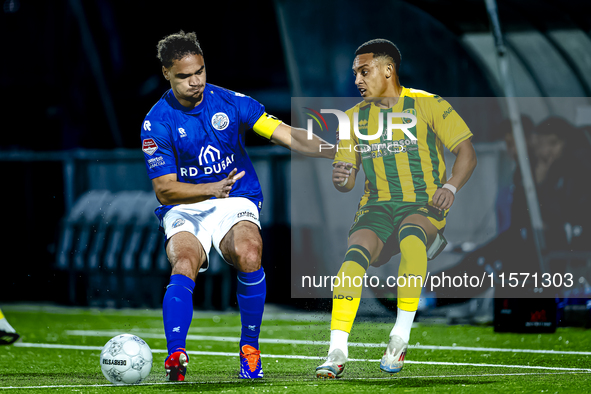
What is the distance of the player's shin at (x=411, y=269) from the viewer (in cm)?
544

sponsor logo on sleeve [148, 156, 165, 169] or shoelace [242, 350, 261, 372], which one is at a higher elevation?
sponsor logo on sleeve [148, 156, 165, 169]

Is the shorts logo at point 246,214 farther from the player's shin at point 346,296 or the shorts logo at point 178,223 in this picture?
the player's shin at point 346,296

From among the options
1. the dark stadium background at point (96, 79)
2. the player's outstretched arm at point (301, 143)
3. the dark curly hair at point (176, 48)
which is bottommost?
the player's outstretched arm at point (301, 143)

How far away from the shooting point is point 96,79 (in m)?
14.0

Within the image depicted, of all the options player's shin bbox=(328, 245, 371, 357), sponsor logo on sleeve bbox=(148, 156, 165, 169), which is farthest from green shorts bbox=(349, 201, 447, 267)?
sponsor logo on sleeve bbox=(148, 156, 165, 169)

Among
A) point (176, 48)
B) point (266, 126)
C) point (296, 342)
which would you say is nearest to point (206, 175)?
point (266, 126)

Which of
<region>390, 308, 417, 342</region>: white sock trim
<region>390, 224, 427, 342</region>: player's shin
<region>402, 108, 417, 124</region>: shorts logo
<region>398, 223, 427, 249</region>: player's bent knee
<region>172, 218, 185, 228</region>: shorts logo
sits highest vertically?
<region>402, 108, 417, 124</region>: shorts logo

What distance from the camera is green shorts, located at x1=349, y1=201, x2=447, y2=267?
5609mm

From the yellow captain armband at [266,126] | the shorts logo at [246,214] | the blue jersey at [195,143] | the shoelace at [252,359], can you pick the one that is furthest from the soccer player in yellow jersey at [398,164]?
the shoelace at [252,359]

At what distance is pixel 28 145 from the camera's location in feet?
48.6

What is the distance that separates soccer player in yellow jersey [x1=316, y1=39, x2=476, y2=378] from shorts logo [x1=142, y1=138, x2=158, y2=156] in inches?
43.7

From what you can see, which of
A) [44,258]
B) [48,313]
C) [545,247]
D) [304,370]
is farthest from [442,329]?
[44,258]

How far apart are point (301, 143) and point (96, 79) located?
8.83m

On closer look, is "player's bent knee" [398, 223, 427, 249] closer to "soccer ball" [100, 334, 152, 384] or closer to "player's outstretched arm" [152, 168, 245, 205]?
"player's outstretched arm" [152, 168, 245, 205]
